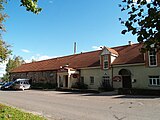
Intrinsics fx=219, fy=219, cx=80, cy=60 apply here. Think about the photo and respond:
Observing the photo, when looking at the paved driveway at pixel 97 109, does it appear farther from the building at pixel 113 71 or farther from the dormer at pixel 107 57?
the dormer at pixel 107 57

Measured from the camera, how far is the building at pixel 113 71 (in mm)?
27297

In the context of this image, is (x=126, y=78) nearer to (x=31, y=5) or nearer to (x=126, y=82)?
(x=126, y=82)

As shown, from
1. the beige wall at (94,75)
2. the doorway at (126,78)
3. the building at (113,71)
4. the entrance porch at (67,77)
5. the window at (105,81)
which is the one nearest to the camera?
the building at (113,71)

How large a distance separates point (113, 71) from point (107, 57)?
8.47 ft

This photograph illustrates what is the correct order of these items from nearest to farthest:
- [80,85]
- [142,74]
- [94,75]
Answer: [142,74] → [94,75] → [80,85]

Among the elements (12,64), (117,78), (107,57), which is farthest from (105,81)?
(12,64)

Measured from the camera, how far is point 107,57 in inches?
1307

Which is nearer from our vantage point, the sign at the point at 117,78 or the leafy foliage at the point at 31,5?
the leafy foliage at the point at 31,5

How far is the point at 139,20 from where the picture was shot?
3018 mm

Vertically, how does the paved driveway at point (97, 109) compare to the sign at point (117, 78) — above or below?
below

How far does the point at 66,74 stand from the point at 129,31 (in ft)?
115

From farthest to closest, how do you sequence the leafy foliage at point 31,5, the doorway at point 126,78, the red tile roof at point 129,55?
the doorway at point 126,78, the red tile roof at point 129,55, the leafy foliage at point 31,5

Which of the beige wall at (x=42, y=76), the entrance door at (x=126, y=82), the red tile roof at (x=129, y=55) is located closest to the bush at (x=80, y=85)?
the red tile roof at (x=129, y=55)

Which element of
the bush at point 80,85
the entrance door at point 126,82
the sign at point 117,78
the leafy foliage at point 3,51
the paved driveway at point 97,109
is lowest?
the paved driveway at point 97,109
